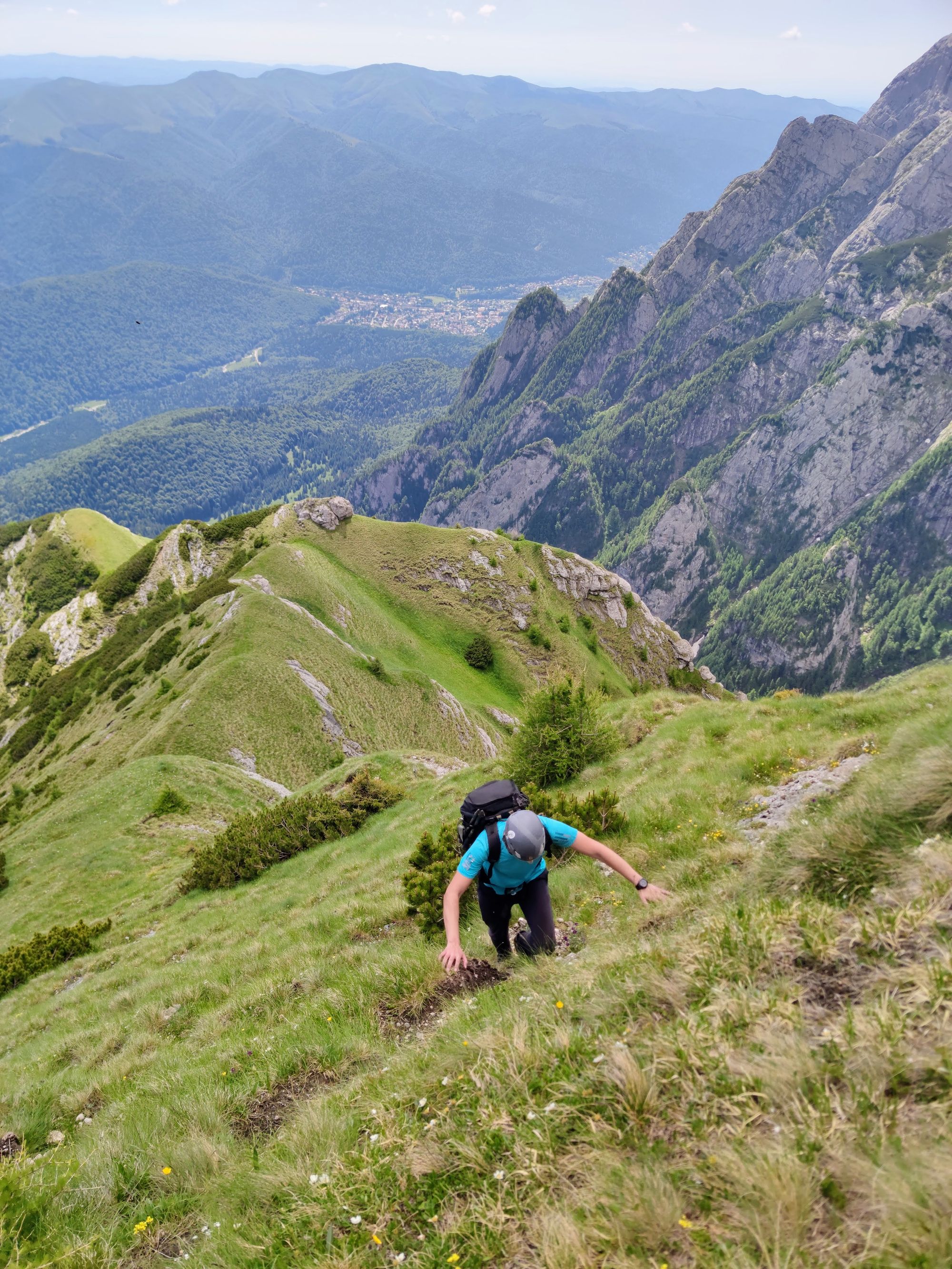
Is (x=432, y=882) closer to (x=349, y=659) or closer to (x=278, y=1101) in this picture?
(x=278, y=1101)

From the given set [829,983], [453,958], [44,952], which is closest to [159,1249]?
[453,958]

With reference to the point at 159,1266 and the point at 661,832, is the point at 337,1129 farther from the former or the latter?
the point at 661,832

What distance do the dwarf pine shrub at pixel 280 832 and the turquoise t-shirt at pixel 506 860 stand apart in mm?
20496

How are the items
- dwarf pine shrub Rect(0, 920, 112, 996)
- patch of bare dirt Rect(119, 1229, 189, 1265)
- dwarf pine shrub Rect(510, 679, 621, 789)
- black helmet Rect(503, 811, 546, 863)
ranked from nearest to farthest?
1. patch of bare dirt Rect(119, 1229, 189, 1265)
2. black helmet Rect(503, 811, 546, 863)
3. dwarf pine shrub Rect(510, 679, 621, 789)
4. dwarf pine shrub Rect(0, 920, 112, 996)

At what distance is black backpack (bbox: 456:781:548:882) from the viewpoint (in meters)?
7.61

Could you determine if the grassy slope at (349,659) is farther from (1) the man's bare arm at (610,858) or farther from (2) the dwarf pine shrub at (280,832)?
(1) the man's bare arm at (610,858)

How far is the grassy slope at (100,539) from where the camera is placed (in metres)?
123

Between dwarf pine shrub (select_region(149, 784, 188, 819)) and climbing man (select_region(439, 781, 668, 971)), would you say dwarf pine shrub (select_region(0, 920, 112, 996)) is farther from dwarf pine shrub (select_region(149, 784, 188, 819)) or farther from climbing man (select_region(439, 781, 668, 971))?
climbing man (select_region(439, 781, 668, 971))

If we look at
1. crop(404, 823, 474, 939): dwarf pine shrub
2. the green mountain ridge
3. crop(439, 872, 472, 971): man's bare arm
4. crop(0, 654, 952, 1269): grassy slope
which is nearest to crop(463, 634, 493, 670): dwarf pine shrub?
the green mountain ridge

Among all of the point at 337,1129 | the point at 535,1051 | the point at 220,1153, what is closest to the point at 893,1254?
the point at 535,1051

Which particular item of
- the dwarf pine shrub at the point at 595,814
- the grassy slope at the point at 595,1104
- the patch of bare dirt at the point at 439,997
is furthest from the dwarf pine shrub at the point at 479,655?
the patch of bare dirt at the point at 439,997

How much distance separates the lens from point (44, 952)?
75.8 feet

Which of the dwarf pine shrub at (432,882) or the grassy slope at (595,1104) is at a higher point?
the grassy slope at (595,1104)

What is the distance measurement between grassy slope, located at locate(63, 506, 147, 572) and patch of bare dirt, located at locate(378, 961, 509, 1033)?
423 ft
